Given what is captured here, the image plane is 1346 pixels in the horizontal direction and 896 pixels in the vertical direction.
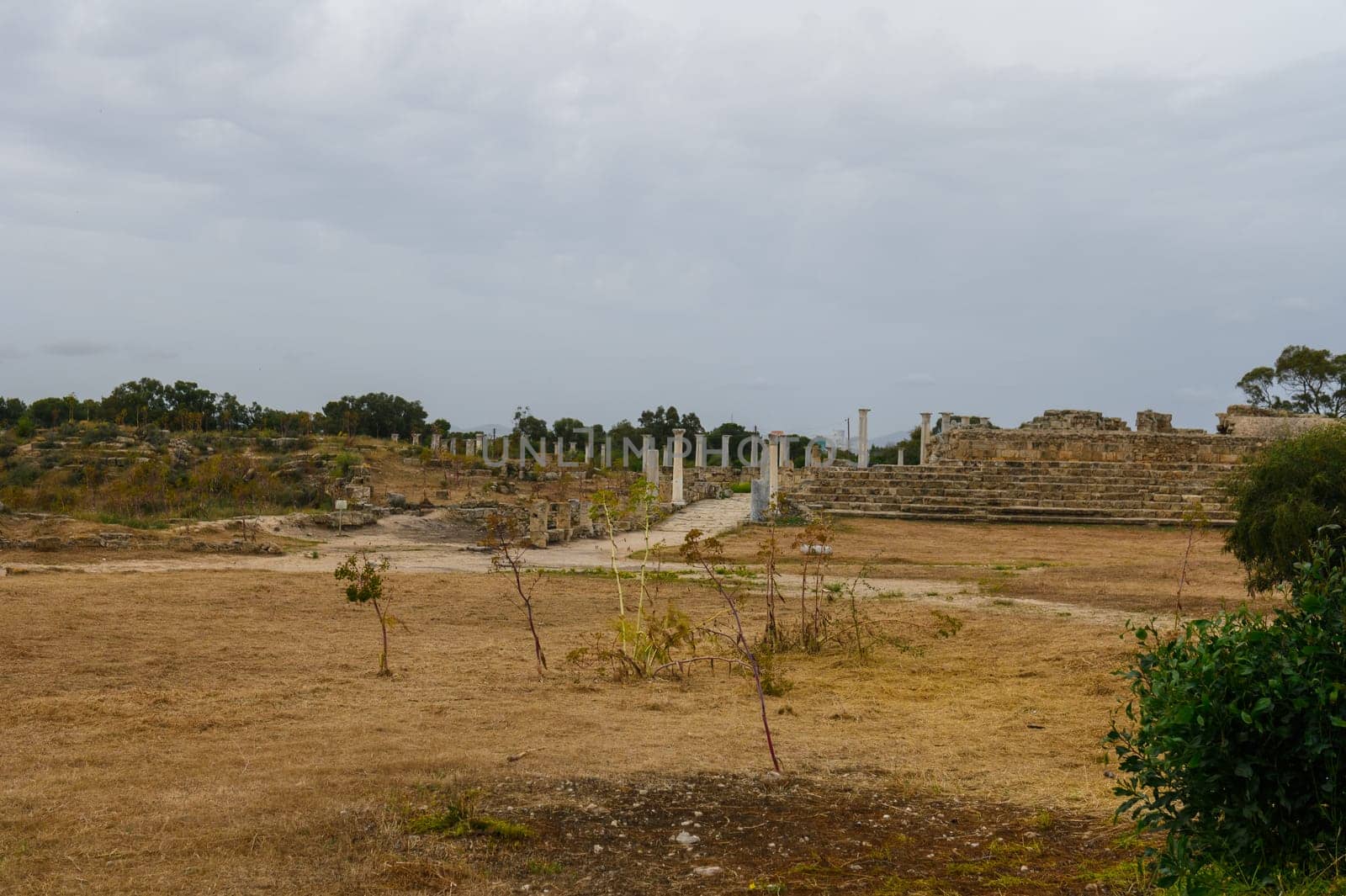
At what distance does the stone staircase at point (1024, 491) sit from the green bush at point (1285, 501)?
1328cm

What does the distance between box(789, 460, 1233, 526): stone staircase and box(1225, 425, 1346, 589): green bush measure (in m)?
13.3

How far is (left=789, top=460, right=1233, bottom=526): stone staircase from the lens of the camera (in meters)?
24.8

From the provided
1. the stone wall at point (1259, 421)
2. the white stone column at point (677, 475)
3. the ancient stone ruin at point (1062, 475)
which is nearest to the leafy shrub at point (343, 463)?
the white stone column at point (677, 475)

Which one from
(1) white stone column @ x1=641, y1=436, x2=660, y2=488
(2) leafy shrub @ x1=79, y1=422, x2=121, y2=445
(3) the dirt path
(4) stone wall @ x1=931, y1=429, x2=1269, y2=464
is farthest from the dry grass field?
(2) leafy shrub @ x1=79, y1=422, x2=121, y2=445

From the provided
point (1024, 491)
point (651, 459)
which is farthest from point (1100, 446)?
point (651, 459)

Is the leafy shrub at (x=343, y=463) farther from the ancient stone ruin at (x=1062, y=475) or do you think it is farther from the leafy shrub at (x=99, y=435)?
the ancient stone ruin at (x=1062, y=475)

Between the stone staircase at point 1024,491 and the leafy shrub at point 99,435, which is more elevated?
the leafy shrub at point 99,435

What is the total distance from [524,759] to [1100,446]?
1106 inches

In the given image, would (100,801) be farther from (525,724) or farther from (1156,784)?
(1156,784)

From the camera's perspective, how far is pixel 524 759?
5.57m

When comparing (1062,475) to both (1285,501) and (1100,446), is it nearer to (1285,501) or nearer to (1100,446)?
(1100,446)

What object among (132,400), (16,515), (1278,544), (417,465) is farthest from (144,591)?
(132,400)

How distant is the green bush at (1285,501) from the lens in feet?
31.8

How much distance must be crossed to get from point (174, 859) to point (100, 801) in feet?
3.14
